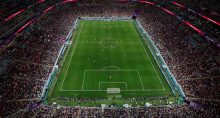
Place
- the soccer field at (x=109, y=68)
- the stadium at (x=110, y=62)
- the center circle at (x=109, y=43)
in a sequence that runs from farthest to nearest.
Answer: the center circle at (x=109, y=43) → the soccer field at (x=109, y=68) → the stadium at (x=110, y=62)

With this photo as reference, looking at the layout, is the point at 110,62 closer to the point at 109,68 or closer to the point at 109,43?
A: the point at 109,68

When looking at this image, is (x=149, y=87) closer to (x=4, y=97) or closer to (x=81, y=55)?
(x=81, y=55)

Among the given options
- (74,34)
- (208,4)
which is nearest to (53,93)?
(74,34)

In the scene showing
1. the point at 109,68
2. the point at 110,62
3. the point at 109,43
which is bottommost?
the point at 109,68

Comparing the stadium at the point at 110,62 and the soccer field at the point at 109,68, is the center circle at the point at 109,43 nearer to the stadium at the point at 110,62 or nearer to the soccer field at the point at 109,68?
the soccer field at the point at 109,68

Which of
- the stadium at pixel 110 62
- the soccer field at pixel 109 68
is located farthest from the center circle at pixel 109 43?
the stadium at pixel 110 62

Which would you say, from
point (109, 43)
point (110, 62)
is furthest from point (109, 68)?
point (109, 43)
